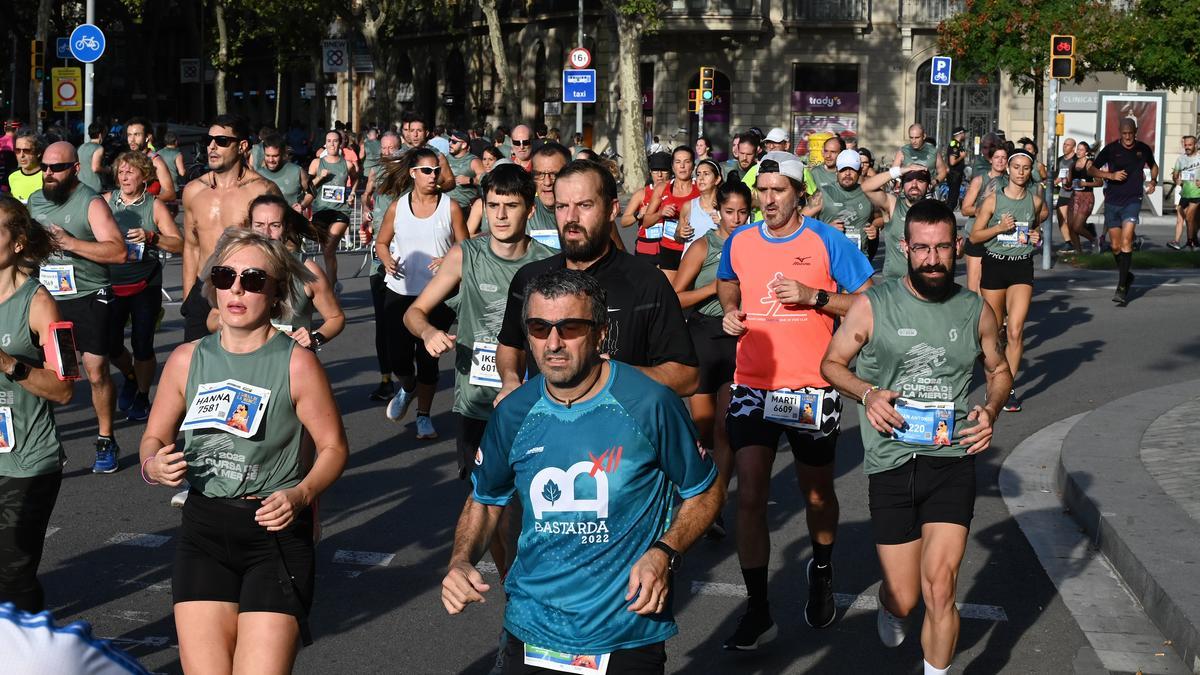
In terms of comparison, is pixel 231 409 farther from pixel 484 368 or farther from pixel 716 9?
pixel 716 9

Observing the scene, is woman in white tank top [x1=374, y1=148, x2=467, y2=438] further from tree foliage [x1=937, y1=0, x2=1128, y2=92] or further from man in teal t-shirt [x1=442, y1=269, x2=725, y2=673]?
tree foliage [x1=937, y1=0, x2=1128, y2=92]

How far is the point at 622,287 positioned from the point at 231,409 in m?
1.39

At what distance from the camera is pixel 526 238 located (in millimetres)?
6820

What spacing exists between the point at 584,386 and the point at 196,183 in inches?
250

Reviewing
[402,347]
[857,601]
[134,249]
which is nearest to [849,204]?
[402,347]

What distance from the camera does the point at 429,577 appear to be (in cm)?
712

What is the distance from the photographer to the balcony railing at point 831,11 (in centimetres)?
4972

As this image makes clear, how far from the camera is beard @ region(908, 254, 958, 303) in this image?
5594mm

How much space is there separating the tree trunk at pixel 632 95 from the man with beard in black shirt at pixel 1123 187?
23.9 m

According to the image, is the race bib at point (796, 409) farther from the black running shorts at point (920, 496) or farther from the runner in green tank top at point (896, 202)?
the runner in green tank top at point (896, 202)

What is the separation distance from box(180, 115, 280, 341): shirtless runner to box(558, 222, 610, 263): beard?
3.94 meters

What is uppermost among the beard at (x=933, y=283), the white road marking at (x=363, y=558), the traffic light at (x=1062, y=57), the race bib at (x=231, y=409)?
the traffic light at (x=1062, y=57)

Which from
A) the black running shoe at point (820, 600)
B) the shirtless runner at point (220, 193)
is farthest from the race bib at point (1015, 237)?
the black running shoe at point (820, 600)

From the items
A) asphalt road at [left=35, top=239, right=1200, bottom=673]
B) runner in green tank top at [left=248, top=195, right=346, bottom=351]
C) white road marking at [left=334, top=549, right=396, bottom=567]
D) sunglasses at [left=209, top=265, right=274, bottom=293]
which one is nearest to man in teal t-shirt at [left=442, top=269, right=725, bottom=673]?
sunglasses at [left=209, top=265, right=274, bottom=293]
